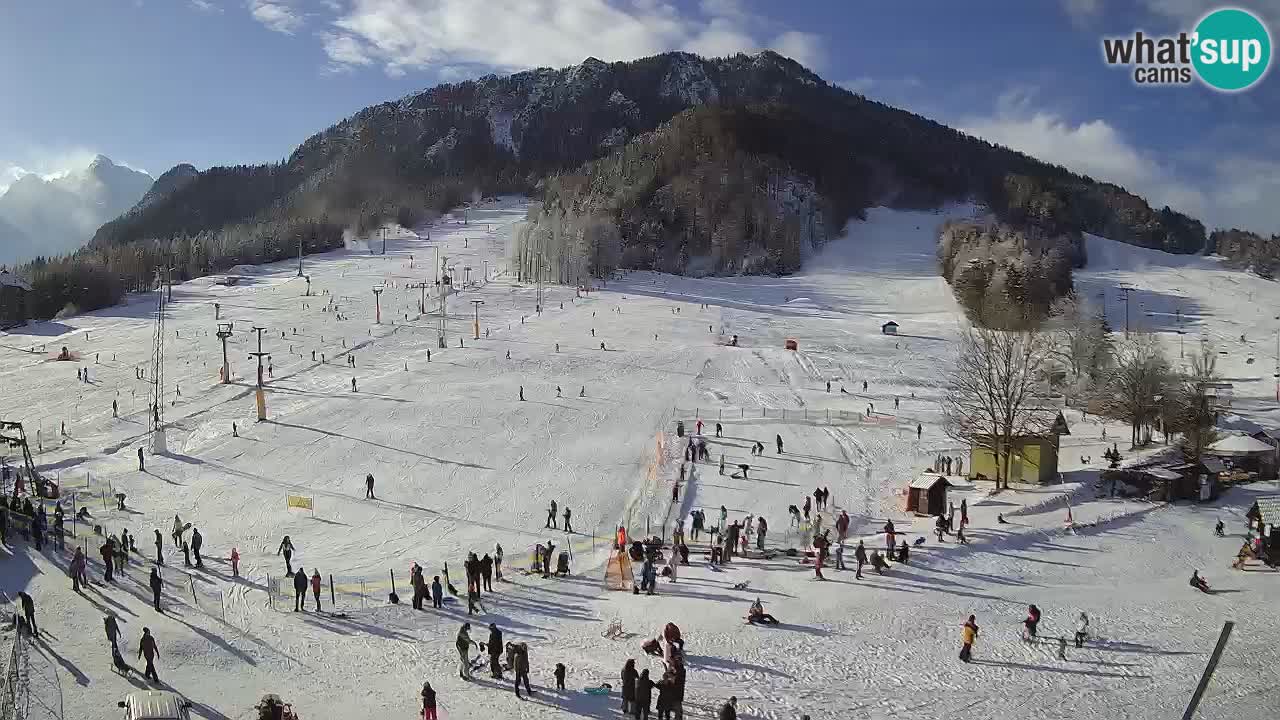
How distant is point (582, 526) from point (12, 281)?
70596mm

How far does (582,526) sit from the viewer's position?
22.9 m

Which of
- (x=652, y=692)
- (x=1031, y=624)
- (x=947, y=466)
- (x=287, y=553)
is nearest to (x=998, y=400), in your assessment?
(x=947, y=466)

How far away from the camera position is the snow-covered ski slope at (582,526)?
41.5 ft

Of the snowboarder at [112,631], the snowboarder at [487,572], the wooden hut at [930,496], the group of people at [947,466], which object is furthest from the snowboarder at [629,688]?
the group of people at [947,466]

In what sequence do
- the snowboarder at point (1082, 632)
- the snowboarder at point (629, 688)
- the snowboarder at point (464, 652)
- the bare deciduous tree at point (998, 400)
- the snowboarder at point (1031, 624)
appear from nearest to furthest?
the snowboarder at point (629, 688), the snowboarder at point (464, 652), the snowboarder at point (1082, 632), the snowboarder at point (1031, 624), the bare deciduous tree at point (998, 400)

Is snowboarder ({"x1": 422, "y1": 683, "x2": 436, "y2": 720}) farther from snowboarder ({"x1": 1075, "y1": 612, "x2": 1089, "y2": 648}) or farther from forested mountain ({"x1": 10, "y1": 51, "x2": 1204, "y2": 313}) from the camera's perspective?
forested mountain ({"x1": 10, "y1": 51, "x2": 1204, "y2": 313})

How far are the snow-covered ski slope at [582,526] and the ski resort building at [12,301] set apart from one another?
12.5m

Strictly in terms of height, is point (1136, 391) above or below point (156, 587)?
above

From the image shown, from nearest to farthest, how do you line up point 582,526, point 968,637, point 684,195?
1. point 968,637
2. point 582,526
3. point 684,195

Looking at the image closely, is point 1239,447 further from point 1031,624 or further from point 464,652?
point 464,652

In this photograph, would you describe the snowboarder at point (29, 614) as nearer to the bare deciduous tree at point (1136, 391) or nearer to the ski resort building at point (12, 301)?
the bare deciduous tree at point (1136, 391)

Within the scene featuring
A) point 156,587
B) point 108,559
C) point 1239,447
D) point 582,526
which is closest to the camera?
point 156,587

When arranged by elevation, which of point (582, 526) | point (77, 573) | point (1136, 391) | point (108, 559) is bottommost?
point (582, 526)

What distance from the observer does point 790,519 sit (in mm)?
23344
